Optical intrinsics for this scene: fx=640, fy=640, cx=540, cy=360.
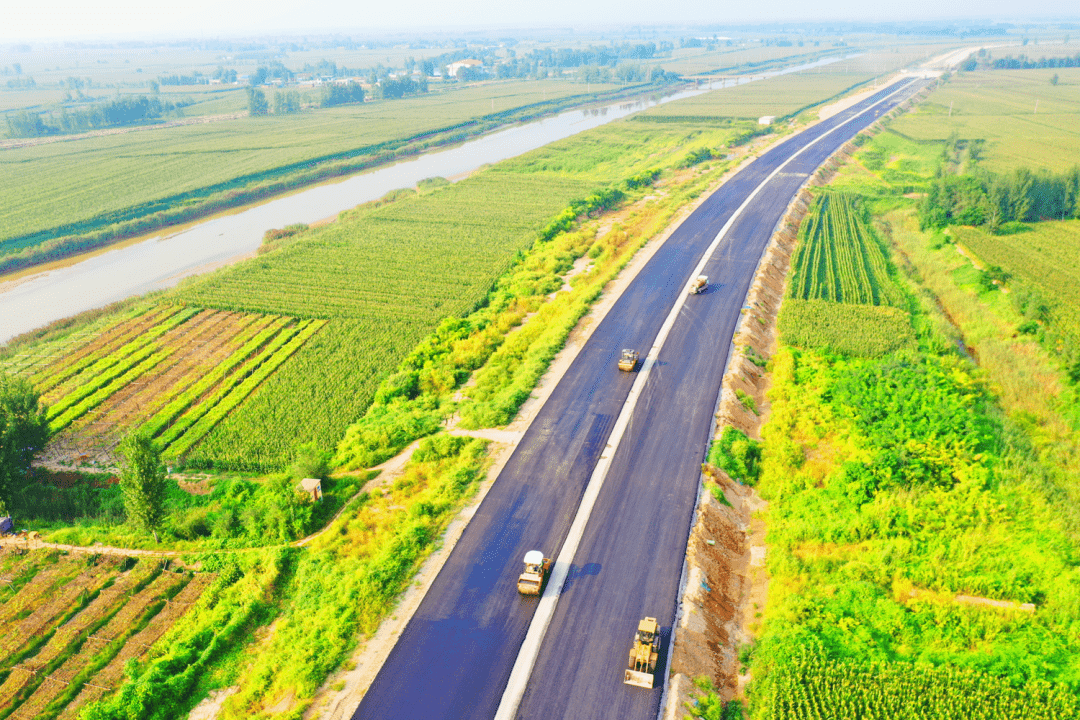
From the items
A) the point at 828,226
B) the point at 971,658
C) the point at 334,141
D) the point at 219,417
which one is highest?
the point at 334,141

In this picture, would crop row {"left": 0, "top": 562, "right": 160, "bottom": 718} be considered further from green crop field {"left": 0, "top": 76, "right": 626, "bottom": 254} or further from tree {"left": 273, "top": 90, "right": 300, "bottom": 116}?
tree {"left": 273, "top": 90, "right": 300, "bottom": 116}

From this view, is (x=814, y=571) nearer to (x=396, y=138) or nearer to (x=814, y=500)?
(x=814, y=500)

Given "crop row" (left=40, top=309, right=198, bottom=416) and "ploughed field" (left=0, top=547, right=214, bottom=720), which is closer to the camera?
"ploughed field" (left=0, top=547, right=214, bottom=720)

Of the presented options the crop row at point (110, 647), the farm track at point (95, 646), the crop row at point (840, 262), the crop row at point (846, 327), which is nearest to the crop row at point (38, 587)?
the farm track at point (95, 646)

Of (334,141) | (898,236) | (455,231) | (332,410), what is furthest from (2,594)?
(334,141)

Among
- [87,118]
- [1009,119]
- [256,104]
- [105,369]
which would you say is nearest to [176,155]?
[87,118]

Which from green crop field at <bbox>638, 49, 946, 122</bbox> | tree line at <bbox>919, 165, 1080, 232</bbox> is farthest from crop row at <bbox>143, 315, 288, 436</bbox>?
green crop field at <bbox>638, 49, 946, 122</bbox>

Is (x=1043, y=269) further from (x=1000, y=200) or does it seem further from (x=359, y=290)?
(x=359, y=290)
